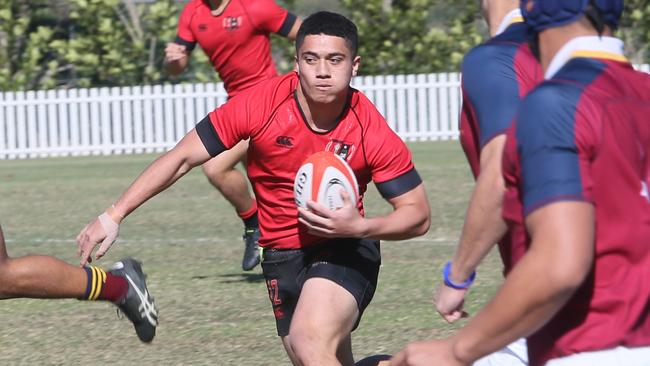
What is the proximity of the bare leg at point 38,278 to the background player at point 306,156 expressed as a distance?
0.65 m

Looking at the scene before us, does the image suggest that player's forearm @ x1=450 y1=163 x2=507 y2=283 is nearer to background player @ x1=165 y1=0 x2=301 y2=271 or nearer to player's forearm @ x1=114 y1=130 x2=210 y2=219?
player's forearm @ x1=114 y1=130 x2=210 y2=219

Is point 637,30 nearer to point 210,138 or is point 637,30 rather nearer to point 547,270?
point 210,138

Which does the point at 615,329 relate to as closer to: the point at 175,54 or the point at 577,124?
the point at 577,124

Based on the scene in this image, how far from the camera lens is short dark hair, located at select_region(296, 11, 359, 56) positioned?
18.5ft

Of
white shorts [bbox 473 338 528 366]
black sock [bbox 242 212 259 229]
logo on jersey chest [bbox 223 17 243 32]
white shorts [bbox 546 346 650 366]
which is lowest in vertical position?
black sock [bbox 242 212 259 229]

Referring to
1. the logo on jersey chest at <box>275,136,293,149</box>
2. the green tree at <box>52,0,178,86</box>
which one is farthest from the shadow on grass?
the green tree at <box>52,0,178,86</box>

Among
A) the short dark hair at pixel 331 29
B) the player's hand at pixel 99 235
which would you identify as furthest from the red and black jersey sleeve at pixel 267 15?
the player's hand at pixel 99 235

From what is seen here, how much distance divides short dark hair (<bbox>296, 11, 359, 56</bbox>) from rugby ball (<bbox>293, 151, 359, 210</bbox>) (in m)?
0.54

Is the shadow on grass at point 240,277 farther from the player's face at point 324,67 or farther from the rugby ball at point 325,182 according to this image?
the rugby ball at point 325,182

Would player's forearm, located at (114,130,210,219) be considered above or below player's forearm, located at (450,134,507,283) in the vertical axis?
below

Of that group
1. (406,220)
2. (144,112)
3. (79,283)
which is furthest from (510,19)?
(144,112)

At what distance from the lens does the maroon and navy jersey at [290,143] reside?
18.5 feet

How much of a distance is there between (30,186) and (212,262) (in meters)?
7.77

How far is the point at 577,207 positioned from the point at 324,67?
2.87 m
